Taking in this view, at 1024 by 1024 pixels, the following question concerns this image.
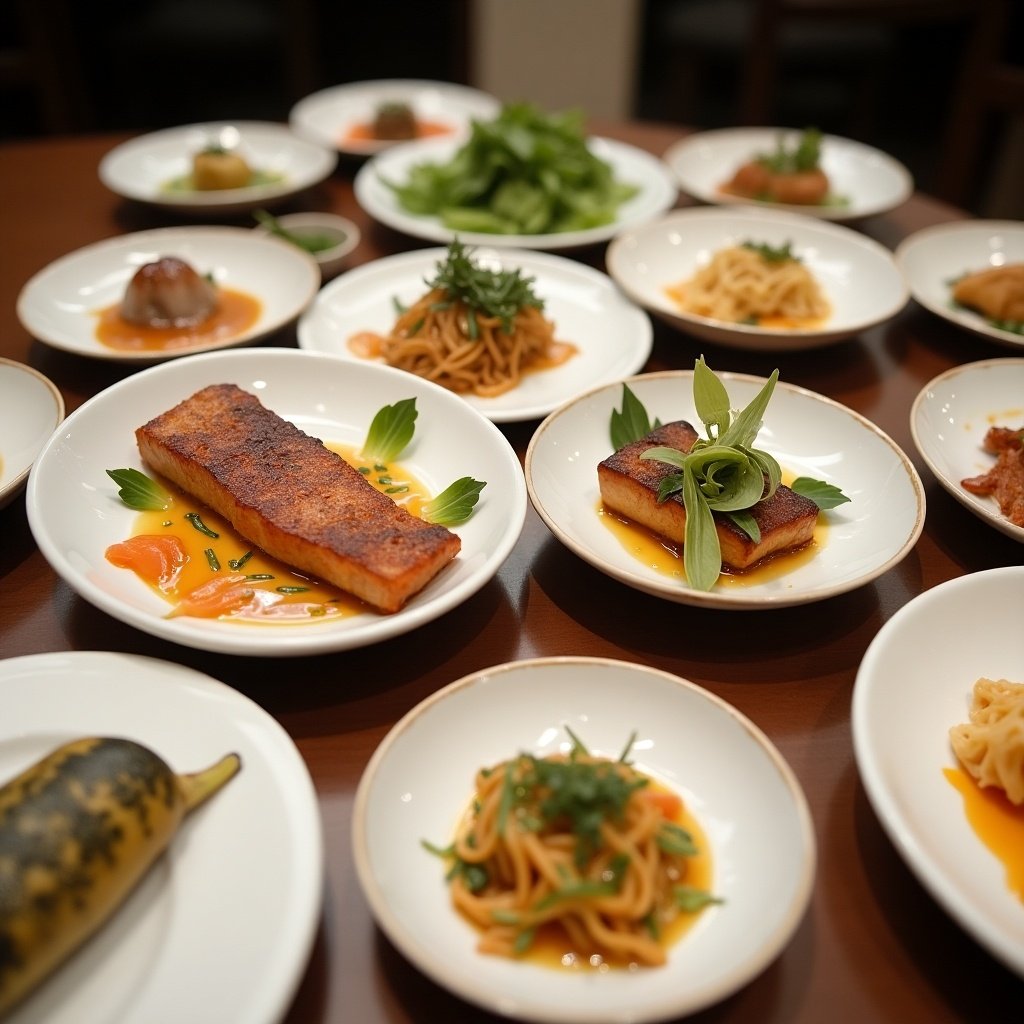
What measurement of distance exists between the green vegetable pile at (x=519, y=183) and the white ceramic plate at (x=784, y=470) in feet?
5.30

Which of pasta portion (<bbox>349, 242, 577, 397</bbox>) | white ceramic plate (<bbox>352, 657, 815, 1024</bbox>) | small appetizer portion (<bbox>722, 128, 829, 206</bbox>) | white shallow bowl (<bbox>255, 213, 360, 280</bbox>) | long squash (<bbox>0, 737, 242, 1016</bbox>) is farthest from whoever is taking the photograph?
small appetizer portion (<bbox>722, 128, 829, 206</bbox>)

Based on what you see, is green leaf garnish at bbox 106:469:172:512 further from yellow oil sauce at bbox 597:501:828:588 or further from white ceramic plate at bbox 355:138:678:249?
white ceramic plate at bbox 355:138:678:249

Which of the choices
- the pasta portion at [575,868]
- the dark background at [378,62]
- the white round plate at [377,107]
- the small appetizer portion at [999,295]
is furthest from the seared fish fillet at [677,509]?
the dark background at [378,62]

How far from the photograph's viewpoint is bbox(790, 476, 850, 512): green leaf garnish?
2420mm

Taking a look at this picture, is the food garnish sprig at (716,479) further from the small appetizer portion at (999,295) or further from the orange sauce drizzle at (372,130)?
the orange sauce drizzle at (372,130)

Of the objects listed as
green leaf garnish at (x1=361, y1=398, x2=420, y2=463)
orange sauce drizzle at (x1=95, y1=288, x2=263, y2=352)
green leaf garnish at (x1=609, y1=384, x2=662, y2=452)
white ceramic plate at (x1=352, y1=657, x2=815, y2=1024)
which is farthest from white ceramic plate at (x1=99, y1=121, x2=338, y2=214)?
white ceramic plate at (x1=352, y1=657, x2=815, y2=1024)

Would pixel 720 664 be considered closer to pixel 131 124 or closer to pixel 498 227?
pixel 498 227

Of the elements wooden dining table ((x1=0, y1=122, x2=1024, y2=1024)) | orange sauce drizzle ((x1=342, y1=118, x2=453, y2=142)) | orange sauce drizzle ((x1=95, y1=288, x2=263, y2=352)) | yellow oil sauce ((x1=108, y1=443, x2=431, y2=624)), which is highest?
orange sauce drizzle ((x1=342, y1=118, x2=453, y2=142))

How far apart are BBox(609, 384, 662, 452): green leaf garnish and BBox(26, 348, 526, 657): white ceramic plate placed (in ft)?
1.40

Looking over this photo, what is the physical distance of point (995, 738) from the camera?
1.77 metres

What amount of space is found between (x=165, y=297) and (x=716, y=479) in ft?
7.24

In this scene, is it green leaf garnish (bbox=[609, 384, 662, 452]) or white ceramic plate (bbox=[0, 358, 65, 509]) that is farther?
green leaf garnish (bbox=[609, 384, 662, 452])

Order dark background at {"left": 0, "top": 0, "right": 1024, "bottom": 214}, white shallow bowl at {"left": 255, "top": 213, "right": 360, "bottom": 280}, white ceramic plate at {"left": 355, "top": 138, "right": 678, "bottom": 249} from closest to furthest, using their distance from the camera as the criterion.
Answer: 1. white shallow bowl at {"left": 255, "top": 213, "right": 360, "bottom": 280}
2. white ceramic plate at {"left": 355, "top": 138, "right": 678, "bottom": 249}
3. dark background at {"left": 0, "top": 0, "right": 1024, "bottom": 214}

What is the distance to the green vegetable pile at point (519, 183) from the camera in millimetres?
4062
